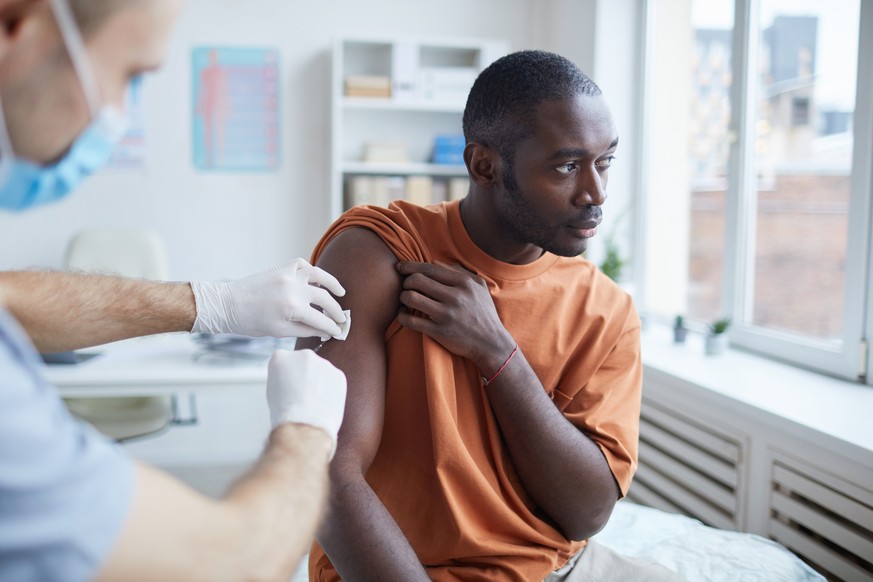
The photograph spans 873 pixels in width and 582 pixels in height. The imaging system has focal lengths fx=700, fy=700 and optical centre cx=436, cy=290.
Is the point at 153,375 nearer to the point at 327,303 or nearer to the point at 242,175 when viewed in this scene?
the point at 327,303


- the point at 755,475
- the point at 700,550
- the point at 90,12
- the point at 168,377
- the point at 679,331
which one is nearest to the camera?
the point at 90,12

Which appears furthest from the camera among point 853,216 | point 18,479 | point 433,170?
point 433,170

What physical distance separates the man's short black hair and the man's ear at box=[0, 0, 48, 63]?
0.78 meters

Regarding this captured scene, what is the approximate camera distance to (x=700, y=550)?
1518 millimetres

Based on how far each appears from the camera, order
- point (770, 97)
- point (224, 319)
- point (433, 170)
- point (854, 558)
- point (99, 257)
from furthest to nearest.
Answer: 1. point (433, 170)
2. point (99, 257)
3. point (770, 97)
4. point (854, 558)
5. point (224, 319)

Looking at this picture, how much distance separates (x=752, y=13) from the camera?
2523 millimetres

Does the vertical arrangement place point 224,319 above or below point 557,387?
above

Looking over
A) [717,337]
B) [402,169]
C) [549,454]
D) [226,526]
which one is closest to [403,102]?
[402,169]

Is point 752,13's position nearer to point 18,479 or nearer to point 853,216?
point 853,216

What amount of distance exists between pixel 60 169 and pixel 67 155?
16 millimetres

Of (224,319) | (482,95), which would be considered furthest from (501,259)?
(224,319)

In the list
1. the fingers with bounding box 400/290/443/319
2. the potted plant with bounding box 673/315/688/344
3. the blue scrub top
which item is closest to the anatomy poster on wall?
the potted plant with bounding box 673/315/688/344

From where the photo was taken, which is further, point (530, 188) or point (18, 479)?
point (530, 188)

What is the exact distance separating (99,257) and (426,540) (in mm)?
2657
